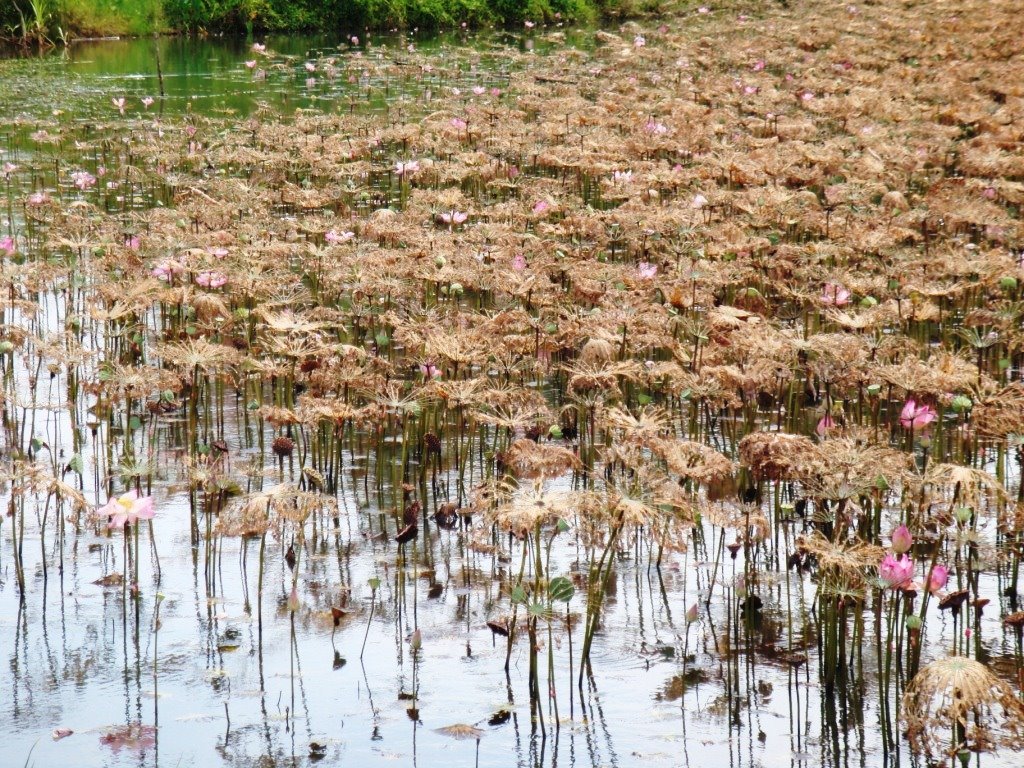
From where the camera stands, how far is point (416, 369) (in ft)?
19.8

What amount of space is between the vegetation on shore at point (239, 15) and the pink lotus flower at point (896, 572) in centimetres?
1965

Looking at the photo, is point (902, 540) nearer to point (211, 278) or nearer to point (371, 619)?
point (371, 619)

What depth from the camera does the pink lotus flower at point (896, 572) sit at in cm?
338

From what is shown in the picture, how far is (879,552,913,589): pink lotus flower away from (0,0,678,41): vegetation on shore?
1965cm

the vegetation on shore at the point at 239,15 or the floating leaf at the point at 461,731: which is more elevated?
the vegetation on shore at the point at 239,15

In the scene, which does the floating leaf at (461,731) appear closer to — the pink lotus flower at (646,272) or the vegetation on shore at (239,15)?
the pink lotus flower at (646,272)

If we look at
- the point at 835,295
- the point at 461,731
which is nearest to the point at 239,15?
the point at 835,295

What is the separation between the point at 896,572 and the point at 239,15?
22.3 meters

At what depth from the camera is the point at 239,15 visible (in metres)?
23.7

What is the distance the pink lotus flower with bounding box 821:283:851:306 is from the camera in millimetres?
6086

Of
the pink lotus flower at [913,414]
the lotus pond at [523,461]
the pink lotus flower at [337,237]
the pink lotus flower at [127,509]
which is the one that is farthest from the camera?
the pink lotus flower at [337,237]

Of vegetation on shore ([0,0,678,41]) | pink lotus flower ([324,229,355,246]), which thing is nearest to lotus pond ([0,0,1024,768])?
pink lotus flower ([324,229,355,246])

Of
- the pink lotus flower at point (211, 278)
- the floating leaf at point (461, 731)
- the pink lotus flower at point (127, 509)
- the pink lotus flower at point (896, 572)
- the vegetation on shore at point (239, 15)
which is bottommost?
the floating leaf at point (461, 731)

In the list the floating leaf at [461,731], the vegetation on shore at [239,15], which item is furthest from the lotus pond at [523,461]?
the vegetation on shore at [239,15]
